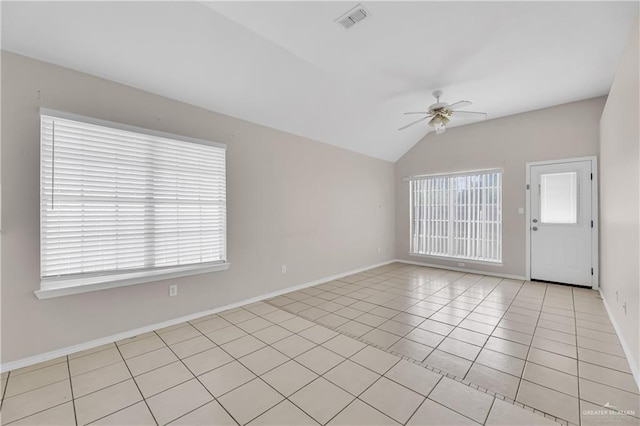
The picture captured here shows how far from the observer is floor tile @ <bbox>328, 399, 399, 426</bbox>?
163cm

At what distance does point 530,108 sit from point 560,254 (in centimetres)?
259

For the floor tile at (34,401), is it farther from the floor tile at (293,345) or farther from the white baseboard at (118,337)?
the floor tile at (293,345)

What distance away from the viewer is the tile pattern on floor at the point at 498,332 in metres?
1.93

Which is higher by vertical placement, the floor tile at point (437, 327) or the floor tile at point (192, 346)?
the floor tile at point (437, 327)

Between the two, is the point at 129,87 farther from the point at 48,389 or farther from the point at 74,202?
the point at 48,389

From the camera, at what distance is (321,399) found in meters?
1.85

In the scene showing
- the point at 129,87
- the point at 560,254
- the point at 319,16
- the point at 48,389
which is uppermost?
the point at 319,16

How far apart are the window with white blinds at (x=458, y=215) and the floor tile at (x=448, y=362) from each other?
3.75m

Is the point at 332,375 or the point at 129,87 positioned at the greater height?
the point at 129,87

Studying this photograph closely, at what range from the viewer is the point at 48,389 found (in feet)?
6.41

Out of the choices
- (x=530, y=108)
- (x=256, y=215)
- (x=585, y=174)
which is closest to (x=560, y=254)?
(x=585, y=174)

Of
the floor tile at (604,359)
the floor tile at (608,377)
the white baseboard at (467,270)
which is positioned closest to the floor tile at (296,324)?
the floor tile at (608,377)

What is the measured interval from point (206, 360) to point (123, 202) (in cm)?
178

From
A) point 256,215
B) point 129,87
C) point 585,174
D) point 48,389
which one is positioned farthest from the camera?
point 585,174
